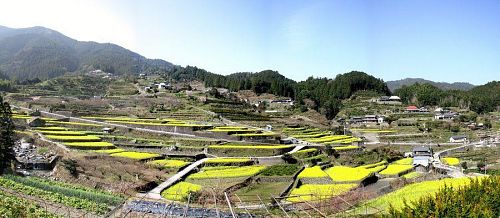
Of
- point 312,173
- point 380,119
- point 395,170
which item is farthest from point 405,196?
point 380,119

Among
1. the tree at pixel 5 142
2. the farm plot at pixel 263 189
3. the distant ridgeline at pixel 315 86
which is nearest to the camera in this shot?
the tree at pixel 5 142

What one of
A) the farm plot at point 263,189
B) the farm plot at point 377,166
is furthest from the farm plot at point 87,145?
the farm plot at point 377,166

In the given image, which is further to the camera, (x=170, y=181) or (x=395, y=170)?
(x=395, y=170)

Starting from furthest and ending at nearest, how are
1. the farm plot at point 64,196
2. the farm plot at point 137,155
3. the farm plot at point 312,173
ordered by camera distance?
1. the farm plot at point 137,155
2. the farm plot at point 312,173
3. the farm plot at point 64,196

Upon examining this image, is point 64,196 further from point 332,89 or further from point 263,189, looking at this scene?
point 332,89

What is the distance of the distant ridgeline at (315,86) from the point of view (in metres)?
102

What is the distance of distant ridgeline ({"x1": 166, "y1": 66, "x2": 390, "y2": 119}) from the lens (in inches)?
4002

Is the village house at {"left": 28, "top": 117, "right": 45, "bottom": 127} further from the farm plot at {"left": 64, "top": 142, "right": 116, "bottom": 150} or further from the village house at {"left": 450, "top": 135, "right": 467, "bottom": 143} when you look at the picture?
the village house at {"left": 450, "top": 135, "right": 467, "bottom": 143}

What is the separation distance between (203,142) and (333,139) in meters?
19.5

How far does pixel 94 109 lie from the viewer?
64.4 meters

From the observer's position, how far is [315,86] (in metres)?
121

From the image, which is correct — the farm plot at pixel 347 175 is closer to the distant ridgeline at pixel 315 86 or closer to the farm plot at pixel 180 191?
the farm plot at pixel 180 191

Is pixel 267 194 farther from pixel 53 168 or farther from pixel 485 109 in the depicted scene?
pixel 485 109

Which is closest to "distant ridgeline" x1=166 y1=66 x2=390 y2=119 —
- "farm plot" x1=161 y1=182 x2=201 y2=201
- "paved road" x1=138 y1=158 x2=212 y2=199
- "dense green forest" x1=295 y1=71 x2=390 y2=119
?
"dense green forest" x1=295 y1=71 x2=390 y2=119
